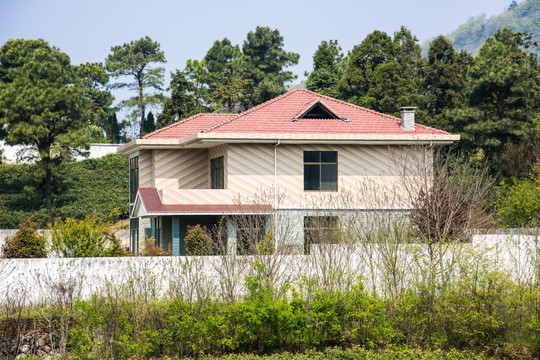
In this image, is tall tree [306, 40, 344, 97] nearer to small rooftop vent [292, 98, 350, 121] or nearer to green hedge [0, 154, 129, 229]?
green hedge [0, 154, 129, 229]

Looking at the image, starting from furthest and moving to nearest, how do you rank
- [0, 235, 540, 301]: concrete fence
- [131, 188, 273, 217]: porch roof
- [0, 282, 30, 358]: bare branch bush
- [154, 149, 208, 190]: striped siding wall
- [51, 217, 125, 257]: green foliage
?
[154, 149, 208, 190]: striped siding wall
[131, 188, 273, 217]: porch roof
[51, 217, 125, 257]: green foliage
[0, 235, 540, 301]: concrete fence
[0, 282, 30, 358]: bare branch bush

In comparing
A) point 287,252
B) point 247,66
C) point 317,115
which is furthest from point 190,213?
point 247,66

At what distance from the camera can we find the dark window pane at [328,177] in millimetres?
29094

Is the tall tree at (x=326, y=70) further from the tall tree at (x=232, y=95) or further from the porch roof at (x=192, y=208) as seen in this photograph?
the porch roof at (x=192, y=208)

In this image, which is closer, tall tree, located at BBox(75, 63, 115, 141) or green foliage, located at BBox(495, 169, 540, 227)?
green foliage, located at BBox(495, 169, 540, 227)

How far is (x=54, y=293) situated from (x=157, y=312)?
2688 millimetres

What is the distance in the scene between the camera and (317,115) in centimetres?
3038

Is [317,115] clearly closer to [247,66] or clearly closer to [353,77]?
[353,77]

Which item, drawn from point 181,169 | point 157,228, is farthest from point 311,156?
point 157,228

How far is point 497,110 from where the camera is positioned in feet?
128

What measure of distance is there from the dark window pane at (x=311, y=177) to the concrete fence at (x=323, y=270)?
10.1 m

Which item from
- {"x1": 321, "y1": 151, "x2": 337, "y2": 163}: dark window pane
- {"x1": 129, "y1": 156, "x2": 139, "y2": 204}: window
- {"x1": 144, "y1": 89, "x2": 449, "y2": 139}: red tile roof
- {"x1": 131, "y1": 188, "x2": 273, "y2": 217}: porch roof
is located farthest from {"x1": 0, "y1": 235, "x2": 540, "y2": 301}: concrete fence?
{"x1": 129, "y1": 156, "x2": 139, "y2": 204}: window

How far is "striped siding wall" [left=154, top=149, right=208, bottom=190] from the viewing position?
30.8m

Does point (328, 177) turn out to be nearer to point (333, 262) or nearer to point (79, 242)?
point (79, 242)
